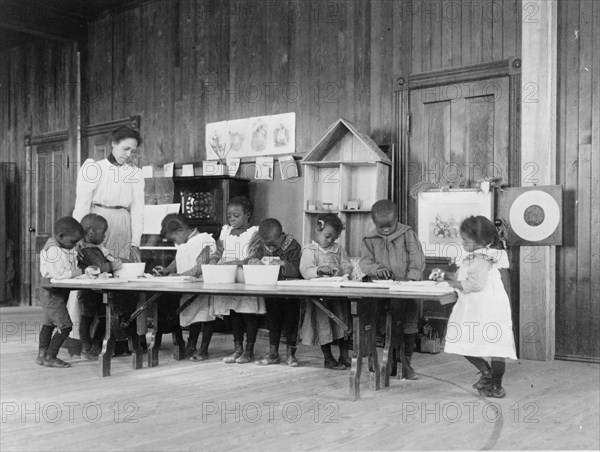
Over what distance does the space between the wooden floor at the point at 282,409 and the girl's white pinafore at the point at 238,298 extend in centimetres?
41

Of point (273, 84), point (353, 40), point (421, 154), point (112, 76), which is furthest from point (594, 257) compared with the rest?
point (112, 76)

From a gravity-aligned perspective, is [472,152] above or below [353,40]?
below

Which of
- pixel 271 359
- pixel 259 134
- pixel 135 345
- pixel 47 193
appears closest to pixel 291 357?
pixel 271 359

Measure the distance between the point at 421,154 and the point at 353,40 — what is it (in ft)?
4.42

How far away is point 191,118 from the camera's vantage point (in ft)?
26.6

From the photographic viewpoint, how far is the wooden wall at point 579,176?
543cm

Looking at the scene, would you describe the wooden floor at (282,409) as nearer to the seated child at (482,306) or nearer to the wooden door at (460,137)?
the seated child at (482,306)

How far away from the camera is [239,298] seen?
5160 millimetres

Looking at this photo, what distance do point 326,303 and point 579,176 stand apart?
7.34 ft

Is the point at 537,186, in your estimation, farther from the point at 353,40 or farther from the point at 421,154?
the point at 353,40

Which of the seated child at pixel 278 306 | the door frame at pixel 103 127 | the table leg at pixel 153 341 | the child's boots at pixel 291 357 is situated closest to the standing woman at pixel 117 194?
the table leg at pixel 153 341

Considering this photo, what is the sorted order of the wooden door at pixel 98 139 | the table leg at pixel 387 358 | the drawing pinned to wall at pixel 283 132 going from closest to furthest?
the table leg at pixel 387 358
the drawing pinned to wall at pixel 283 132
the wooden door at pixel 98 139

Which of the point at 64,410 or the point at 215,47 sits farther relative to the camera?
the point at 215,47

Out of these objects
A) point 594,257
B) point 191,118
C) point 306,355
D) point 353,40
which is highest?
point 353,40
